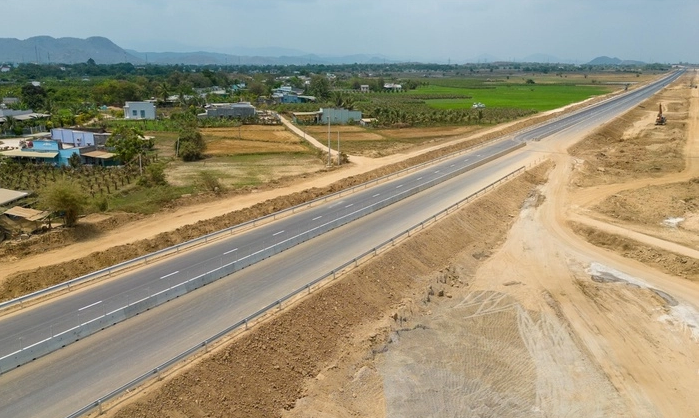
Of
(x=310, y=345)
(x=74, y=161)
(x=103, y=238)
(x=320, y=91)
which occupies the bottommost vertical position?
(x=310, y=345)

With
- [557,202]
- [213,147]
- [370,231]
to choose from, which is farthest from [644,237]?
[213,147]

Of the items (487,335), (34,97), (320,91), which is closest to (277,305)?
(487,335)

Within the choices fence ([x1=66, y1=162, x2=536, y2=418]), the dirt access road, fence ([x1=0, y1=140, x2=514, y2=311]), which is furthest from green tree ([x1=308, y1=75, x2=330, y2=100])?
fence ([x1=66, y1=162, x2=536, y2=418])

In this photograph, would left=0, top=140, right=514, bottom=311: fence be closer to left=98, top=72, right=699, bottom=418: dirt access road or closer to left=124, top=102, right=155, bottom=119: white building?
left=98, top=72, right=699, bottom=418: dirt access road

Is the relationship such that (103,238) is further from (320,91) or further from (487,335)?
(320,91)

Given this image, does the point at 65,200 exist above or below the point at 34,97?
below

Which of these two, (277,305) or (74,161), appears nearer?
(277,305)

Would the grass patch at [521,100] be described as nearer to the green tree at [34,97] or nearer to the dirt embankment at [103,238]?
the dirt embankment at [103,238]
